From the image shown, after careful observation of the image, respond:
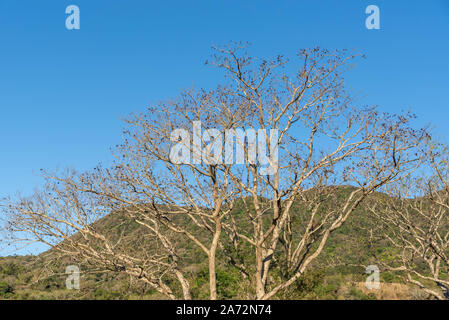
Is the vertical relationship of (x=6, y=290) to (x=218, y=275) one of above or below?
below

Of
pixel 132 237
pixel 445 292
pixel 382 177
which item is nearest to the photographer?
pixel 382 177

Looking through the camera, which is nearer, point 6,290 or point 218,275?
point 218,275

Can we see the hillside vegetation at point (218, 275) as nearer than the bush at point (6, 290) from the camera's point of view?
Yes

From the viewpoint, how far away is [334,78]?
12812mm

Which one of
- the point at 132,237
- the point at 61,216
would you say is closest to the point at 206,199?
the point at 132,237

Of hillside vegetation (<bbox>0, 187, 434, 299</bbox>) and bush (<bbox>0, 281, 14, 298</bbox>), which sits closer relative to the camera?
hillside vegetation (<bbox>0, 187, 434, 299</bbox>)

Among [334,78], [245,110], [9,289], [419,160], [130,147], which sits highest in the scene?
[334,78]

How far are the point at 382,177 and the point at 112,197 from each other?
26.8 ft
